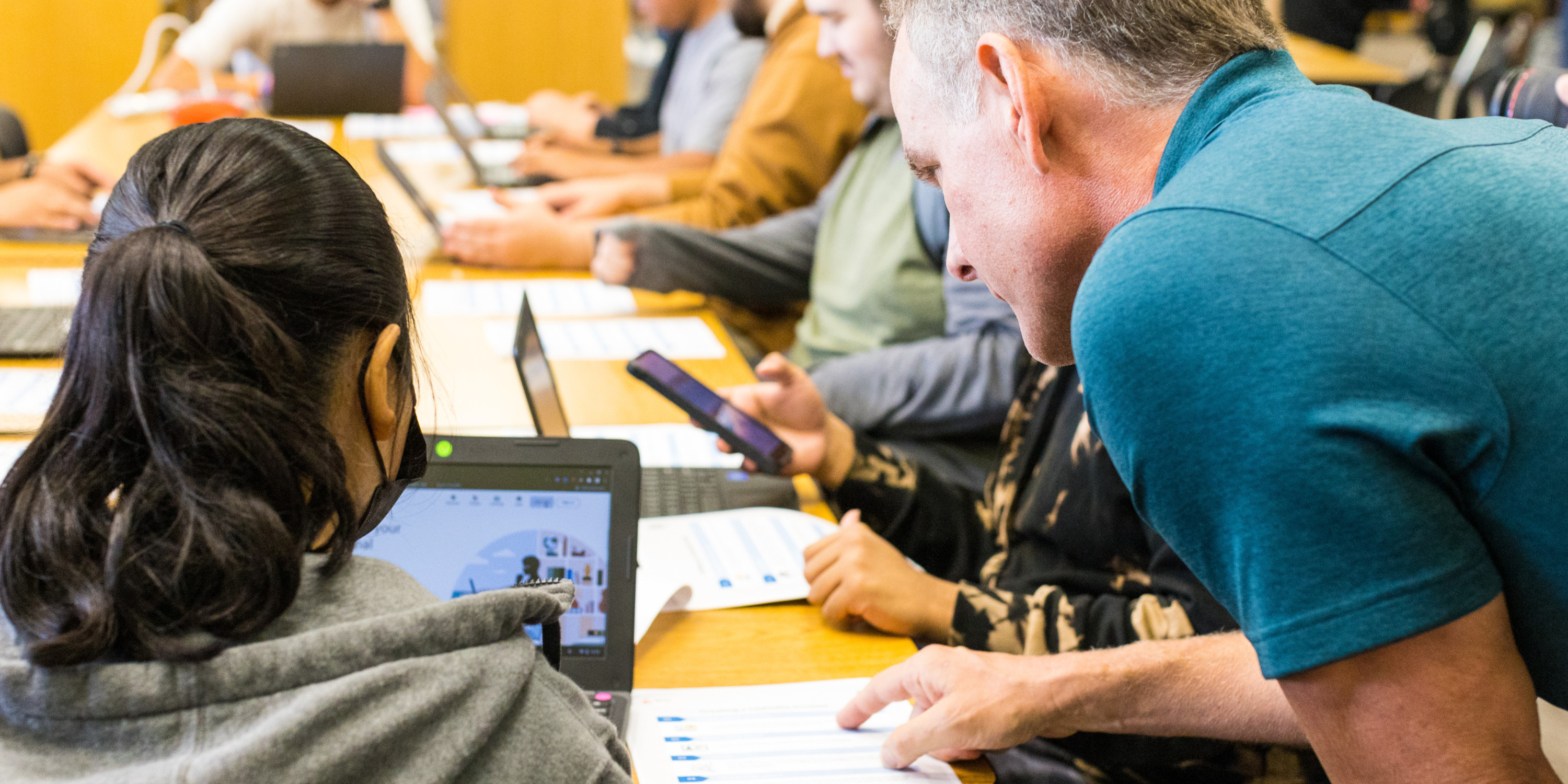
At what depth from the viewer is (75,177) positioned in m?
2.39

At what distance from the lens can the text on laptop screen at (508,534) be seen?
977mm

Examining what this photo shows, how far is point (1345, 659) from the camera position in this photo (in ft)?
1.88

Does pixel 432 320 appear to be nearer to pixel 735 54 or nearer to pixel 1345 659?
pixel 735 54

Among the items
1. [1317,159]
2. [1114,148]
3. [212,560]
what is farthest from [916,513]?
[212,560]

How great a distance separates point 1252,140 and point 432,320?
1538 mm

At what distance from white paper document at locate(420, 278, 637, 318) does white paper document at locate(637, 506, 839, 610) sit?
2.65 ft

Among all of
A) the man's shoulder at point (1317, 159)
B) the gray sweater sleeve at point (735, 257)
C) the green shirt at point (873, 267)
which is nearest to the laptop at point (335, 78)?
the gray sweater sleeve at point (735, 257)

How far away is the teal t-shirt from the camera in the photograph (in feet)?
1.83

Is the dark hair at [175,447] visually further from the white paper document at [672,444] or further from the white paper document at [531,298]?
the white paper document at [531,298]

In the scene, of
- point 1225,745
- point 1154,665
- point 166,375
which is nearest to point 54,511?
point 166,375

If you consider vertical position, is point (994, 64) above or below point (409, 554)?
above

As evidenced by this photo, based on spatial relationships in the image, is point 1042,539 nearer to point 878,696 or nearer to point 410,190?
point 878,696

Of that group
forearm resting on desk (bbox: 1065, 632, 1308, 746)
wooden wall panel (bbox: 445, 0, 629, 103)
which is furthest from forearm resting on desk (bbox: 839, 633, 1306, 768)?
wooden wall panel (bbox: 445, 0, 629, 103)

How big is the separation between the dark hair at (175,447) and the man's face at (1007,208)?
0.41 metres
